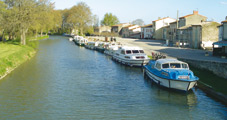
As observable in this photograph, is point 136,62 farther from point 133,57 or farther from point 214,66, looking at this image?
point 214,66

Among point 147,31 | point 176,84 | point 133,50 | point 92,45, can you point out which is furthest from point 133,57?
point 147,31

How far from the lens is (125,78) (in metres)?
34.0

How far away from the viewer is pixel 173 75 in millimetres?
25812

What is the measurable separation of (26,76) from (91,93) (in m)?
12.5

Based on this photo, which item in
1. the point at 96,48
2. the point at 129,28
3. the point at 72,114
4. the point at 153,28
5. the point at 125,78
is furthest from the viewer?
the point at 129,28

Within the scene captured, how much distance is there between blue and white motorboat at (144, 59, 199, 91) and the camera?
83.0 ft

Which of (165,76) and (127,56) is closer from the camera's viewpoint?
(165,76)

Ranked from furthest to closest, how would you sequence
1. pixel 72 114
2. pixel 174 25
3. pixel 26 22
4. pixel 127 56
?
pixel 174 25 → pixel 26 22 → pixel 127 56 → pixel 72 114

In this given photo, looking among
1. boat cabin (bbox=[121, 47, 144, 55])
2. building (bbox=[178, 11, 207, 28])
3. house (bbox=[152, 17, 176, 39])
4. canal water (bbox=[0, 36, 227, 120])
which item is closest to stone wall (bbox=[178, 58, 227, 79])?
canal water (bbox=[0, 36, 227, 120])

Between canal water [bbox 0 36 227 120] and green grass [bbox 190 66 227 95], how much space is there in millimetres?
1515

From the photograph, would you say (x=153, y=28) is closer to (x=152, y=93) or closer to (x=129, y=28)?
(x=129, y=28)

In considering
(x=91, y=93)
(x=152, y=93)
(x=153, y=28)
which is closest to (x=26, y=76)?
(x=91, y=93)

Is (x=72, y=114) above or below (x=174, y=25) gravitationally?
below

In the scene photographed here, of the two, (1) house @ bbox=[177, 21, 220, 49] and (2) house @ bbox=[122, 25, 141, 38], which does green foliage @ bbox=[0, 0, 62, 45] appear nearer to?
(1) house @ bbox=[177, 21, 220, 49]
